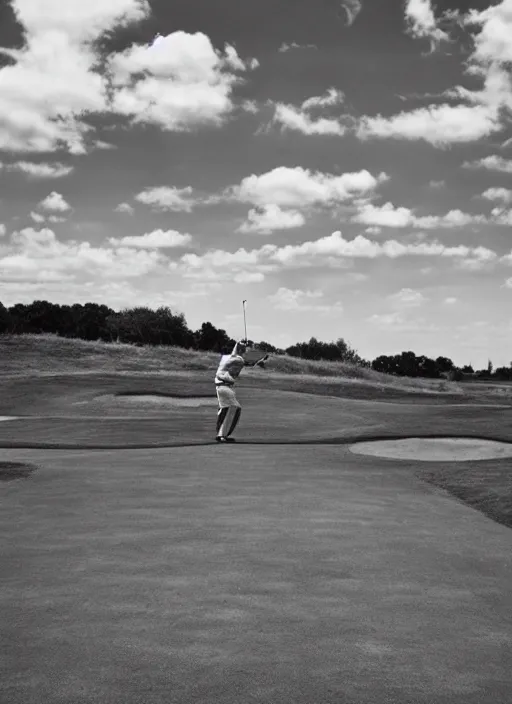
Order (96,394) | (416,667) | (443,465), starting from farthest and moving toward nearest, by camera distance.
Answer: (96,394), (443,465), (416,667)

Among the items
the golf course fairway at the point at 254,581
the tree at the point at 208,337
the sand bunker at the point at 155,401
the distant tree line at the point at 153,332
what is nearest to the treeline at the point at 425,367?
the distant tree line at the point at 153,332

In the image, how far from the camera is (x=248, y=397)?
1284 inches

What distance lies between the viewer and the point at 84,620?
17.0 ft

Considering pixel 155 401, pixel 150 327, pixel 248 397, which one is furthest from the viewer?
pixel 150 327

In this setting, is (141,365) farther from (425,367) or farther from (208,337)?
(425,367)

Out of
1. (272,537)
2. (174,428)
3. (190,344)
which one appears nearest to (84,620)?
(272,537)

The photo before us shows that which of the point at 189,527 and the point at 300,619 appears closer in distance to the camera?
the point at 300,619

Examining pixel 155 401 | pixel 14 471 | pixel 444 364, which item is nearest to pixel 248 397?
pixel 155 401

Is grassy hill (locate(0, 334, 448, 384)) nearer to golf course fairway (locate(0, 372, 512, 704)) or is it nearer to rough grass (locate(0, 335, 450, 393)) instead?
rough grass (locate(0, 335, 450, 393))

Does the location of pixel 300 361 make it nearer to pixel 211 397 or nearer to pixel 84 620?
pixel 211 397

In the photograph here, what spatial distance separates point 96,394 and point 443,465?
2281 centimetres

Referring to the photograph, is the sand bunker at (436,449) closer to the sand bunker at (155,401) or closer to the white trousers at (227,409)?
the white trousers at (227,409)

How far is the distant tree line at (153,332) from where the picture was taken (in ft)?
357

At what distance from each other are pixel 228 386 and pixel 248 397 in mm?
12846
